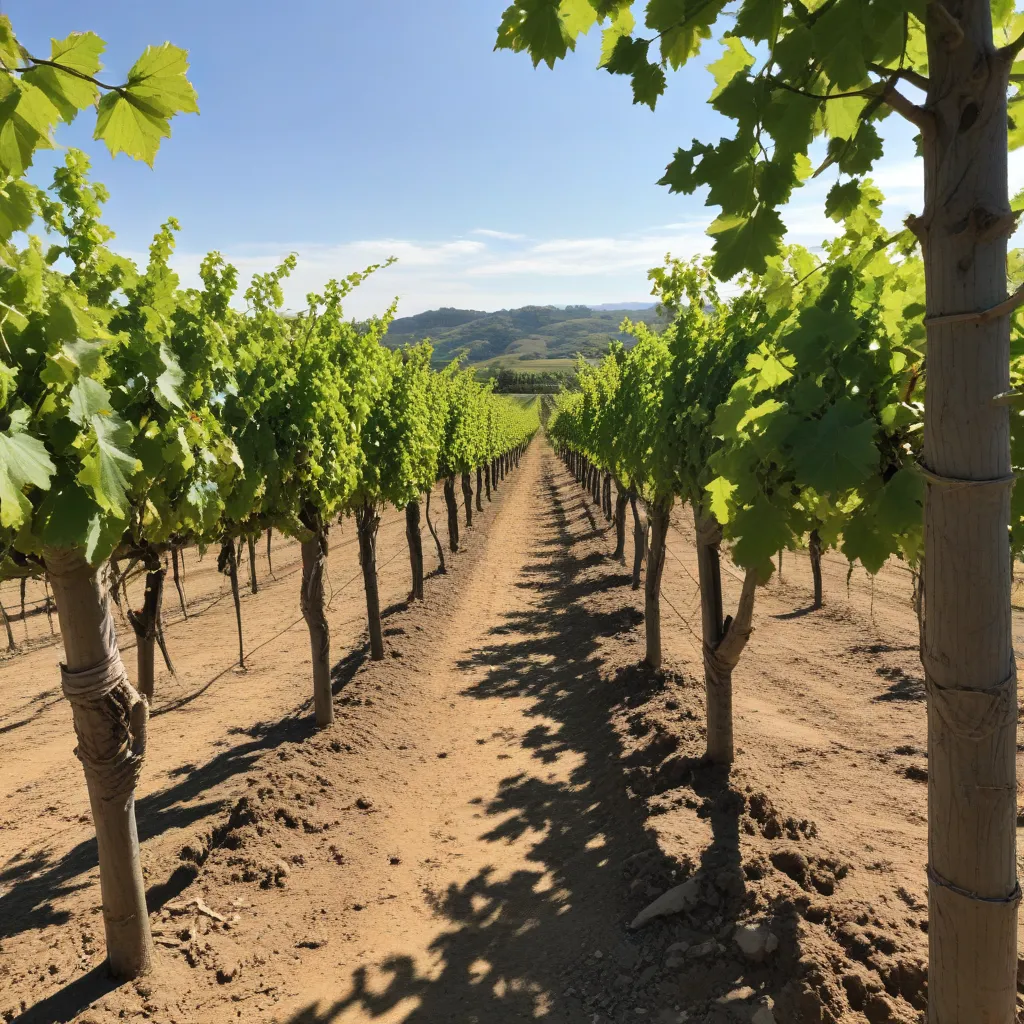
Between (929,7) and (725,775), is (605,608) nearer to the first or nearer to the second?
(725,775)

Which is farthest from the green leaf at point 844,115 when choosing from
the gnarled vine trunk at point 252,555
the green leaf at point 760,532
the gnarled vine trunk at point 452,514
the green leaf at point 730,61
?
the gnarled vine trunk at point 452,514

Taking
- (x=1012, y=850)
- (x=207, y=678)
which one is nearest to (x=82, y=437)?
(x=1012, y=850)

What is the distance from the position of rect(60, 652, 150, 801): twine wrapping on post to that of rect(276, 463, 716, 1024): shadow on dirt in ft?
5.73

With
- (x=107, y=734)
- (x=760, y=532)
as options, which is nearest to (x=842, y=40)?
(x=760, y=532)

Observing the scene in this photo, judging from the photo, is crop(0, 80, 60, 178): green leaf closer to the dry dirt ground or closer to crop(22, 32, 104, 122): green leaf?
crop(22, 32, 104, 122): green leaf

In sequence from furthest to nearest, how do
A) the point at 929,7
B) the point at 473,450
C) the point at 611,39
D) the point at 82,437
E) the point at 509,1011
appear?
1. the point at 473,450
2. the point at 509,1011
3. the point at 82,437
4. the point at 611,39
5. the point at 929,7

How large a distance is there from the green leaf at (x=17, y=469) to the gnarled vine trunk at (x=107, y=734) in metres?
2.14

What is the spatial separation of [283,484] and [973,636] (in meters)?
6.32

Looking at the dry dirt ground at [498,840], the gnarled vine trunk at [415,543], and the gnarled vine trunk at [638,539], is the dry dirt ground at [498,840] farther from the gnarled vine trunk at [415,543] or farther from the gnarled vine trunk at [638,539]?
the gnarled vine trunk at [415,543]

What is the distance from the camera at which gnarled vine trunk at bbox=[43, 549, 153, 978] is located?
372cm

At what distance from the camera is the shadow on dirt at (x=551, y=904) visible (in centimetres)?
412

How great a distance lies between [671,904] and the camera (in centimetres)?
444

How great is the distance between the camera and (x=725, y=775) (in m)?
5.81

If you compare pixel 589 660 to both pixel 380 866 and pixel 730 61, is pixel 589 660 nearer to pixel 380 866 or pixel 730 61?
pixel 380 866
